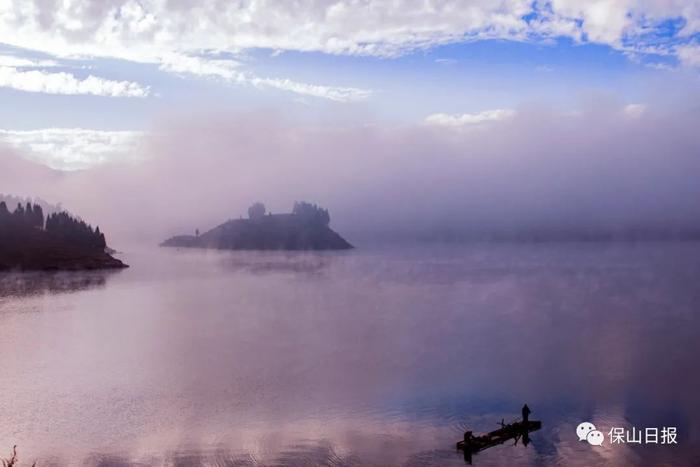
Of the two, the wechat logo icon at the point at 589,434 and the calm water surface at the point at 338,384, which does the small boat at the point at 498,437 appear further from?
the wechat logo icon at the point at 589,434

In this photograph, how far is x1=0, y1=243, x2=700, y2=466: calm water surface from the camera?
49.4 metres

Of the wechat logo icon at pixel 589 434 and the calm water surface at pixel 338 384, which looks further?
the wechat logo icon at pixel 589 434

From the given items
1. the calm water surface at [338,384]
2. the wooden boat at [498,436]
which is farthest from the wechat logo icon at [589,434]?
the wooden boat at [498,436]

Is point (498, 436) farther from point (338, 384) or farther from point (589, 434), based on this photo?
point (338, 384)

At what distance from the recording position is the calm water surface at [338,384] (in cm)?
4941

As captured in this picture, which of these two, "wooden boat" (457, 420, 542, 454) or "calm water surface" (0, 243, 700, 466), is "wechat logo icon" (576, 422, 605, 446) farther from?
"wooden boat" (457, 420, 542, 454)

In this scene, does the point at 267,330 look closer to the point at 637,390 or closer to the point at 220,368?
the point at 220,368

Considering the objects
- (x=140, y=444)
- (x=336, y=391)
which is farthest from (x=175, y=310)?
(x=140, y=444)

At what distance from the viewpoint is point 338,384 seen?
72938mm

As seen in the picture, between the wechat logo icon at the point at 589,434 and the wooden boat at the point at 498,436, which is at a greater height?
the wooden boat at the point at 498,436

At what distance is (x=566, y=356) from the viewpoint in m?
92.1

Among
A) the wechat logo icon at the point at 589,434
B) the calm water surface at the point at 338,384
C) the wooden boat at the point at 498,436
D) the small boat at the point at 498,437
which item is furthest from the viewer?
the wechat logo icon at the point at 589,434

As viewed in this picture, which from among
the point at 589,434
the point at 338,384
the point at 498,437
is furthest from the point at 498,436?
the point at 338,384

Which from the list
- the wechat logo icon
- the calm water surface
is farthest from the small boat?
the wechat logo icon
